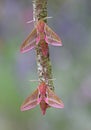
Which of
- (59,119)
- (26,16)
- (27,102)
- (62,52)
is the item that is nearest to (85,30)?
(62,52)

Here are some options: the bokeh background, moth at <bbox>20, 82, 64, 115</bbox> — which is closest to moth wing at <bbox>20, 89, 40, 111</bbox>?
moth at <bbox>20, 82, 64, 115</bbox>

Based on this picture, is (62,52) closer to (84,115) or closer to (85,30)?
(85,30)

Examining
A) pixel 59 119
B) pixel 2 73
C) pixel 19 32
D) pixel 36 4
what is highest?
pixel 36 4

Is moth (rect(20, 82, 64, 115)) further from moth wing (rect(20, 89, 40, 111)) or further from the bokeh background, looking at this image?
the bokeh background

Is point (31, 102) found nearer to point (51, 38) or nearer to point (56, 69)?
point (51, 38)

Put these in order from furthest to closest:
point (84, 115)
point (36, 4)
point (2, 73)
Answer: point (2, 73), point (84, 115), point (36, 4)

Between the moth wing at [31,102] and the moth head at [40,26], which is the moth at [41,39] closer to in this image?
the moth head at [40,26]

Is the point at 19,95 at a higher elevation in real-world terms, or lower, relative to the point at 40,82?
lower
